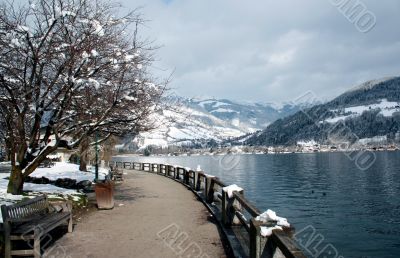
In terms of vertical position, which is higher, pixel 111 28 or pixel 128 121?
pixel 111 28

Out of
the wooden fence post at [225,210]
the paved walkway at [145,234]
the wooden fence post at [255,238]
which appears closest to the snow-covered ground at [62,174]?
the paved walkway at [145,234]

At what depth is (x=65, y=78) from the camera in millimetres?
12633

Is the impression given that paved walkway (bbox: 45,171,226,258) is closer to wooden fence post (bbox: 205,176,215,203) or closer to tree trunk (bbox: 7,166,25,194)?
wooden fence post (bbox: 205,176,215,203)

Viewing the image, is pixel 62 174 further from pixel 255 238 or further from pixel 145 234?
pixel 255 238

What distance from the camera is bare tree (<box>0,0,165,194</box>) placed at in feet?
40.6

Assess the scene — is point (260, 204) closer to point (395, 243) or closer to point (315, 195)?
point (315, 195)

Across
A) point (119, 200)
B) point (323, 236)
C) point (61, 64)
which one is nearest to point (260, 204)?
point (323, 236)

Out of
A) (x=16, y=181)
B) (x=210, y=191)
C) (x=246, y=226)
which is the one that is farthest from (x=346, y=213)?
(x=246, y=226)

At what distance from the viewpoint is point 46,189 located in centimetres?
1683

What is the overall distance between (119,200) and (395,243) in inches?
660

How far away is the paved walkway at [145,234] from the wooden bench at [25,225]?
21.9 inches

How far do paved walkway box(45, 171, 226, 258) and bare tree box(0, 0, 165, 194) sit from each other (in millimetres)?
3211

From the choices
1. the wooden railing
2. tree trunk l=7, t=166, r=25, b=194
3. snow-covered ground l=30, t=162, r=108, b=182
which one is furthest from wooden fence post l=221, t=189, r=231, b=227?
snow-covered ground l=30, t=162, r=108, b=182

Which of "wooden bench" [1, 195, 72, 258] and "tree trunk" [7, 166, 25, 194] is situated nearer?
"wooden bench" [1, 195, 72, 258]
